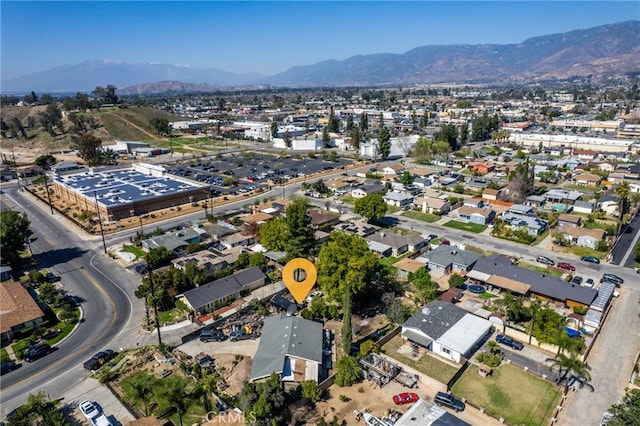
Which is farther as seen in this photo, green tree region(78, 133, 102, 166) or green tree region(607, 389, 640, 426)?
green tree region(78, 133, 102, 166)

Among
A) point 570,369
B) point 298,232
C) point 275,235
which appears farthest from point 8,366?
point 570,369

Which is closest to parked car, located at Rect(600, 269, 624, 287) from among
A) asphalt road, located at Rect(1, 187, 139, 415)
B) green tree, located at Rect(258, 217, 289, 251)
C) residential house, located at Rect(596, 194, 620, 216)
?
residential house, located at Rect(596, 194, 620, 216)

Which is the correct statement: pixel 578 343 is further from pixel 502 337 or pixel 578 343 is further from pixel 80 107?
pixel 80 107

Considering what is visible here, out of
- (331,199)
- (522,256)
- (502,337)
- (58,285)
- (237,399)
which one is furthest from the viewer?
(331,199)

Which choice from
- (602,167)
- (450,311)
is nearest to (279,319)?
(450,311)

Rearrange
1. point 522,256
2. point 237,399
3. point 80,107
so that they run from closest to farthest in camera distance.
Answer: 1. point 237,399
2. point 522,256
3. point 80,107

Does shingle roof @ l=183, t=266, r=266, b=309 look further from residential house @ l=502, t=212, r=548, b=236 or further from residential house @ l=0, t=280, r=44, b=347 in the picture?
residential house @ l=502, t=212, r=548, b=236
